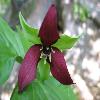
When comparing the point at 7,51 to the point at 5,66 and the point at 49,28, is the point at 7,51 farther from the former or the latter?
the point at 49,28

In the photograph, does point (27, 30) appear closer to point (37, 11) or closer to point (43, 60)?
point (43, 60)

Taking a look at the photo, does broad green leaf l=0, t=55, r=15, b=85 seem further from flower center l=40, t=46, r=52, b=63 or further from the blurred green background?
the blurred green background

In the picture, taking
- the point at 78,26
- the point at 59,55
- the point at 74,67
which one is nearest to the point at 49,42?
the point at 59,55

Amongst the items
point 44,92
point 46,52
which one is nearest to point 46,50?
point 46,52

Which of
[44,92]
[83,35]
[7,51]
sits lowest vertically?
[44,92]

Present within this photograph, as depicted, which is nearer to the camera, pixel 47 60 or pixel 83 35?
pixel 47 60

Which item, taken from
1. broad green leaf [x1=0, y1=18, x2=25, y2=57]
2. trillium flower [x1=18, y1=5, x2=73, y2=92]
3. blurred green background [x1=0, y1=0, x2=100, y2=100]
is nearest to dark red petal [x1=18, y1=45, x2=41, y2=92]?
trillium flower [x1=18, y1=5, x2=73, y2=92]
